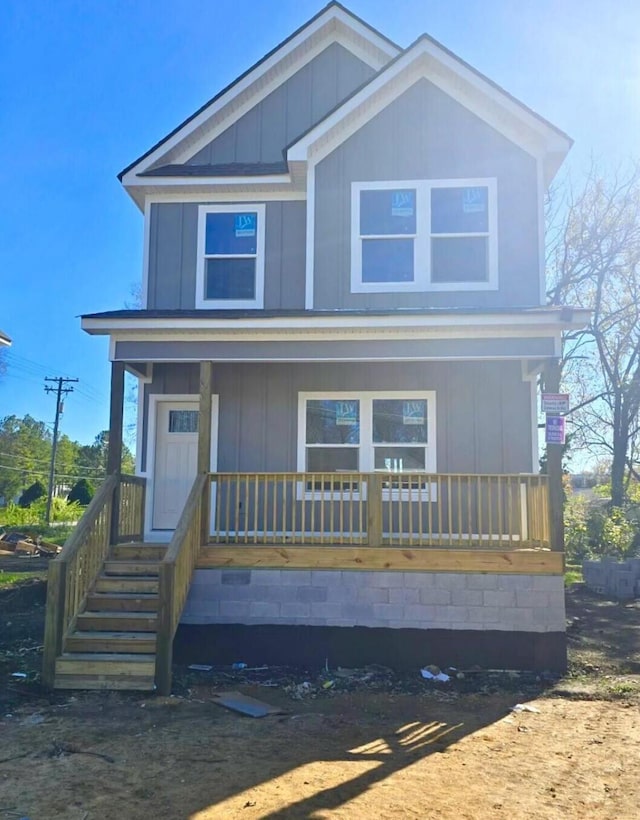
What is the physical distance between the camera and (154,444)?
10492 mm

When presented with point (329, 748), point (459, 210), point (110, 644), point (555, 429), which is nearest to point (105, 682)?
point (110, 644)

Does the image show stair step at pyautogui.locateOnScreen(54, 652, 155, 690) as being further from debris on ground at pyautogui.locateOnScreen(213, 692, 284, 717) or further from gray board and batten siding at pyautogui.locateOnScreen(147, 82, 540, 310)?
gray board and batten siding at pyautogui.locateOnScreen(147, 82, 540, 310)

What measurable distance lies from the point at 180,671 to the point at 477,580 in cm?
367

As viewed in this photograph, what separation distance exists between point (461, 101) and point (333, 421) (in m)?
5.13

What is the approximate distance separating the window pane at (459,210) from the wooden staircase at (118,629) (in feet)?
20.0

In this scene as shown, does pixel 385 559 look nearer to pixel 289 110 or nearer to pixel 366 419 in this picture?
pixel 366 419

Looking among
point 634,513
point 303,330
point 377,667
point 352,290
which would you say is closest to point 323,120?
point 352,290

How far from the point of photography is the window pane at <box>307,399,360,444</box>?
403 inches

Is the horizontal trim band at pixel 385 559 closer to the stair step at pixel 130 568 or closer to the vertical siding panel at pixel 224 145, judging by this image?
the stair step at pixel 130 568

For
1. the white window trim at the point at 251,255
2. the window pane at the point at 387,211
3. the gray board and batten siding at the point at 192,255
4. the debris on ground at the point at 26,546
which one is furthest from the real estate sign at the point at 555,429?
the debris on ground at the point at 26,546

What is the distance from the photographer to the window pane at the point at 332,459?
10.2 metres

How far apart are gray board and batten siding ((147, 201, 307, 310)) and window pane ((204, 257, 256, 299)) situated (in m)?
0.23

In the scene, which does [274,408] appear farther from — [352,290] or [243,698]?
[243,698]

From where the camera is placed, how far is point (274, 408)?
10344mm
